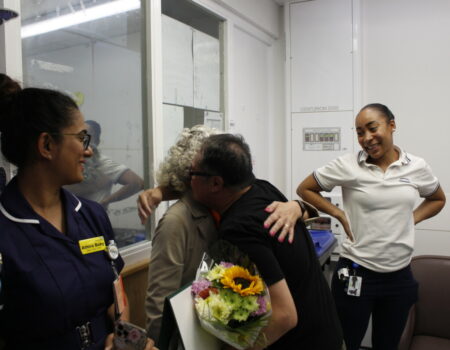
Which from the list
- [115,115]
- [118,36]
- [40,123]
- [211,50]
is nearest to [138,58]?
[118,36]

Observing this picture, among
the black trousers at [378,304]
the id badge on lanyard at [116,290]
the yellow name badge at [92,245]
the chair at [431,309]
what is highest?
the yellow name badge at [92,245]

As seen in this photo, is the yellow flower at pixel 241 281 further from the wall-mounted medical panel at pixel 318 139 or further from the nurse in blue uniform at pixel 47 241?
the wall-mounted medical panel at pixel 318 139

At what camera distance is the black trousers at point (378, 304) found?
6.71 feet

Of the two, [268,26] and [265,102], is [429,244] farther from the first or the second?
[268,26]

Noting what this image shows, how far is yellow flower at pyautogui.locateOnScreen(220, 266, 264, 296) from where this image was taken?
104cm

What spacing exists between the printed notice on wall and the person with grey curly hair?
2506 mm

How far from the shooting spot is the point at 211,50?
2982 mm

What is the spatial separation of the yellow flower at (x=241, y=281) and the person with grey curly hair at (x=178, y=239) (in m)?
0.25

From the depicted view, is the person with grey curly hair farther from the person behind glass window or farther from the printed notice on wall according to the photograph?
the printed notice on wall

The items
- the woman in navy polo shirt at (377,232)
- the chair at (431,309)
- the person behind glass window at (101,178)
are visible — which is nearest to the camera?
the person behind glass window at (101,178)

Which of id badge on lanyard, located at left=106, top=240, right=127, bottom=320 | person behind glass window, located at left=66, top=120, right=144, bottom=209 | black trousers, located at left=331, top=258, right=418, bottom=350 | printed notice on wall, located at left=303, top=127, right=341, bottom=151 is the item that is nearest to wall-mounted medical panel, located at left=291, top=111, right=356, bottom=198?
printed notice on wall, located at left=303, top=127, right=341, bottom=151

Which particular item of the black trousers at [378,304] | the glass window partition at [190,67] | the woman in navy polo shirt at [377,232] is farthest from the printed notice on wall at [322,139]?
the black trousers at [378,304]

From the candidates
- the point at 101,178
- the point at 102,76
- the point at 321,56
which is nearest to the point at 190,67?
the point at 102,76

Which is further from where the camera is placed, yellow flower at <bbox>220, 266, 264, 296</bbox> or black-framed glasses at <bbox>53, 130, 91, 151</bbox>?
black-framed glasses at <bbox>53, 130, 91, 151</bbox>
